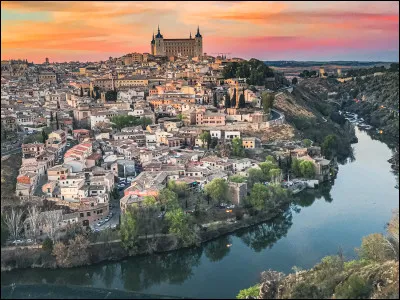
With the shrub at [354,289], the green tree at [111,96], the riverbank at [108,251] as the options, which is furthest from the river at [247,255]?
the green tree at [111,96]

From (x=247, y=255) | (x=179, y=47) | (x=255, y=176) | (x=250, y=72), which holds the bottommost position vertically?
(x=247, y=255)

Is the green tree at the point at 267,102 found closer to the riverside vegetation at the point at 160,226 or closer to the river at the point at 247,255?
the river at the point at 247,255

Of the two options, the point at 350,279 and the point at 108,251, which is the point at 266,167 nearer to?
the point at 108,251

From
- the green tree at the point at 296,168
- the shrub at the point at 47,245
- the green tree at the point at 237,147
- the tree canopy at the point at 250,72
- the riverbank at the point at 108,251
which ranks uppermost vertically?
the tree canopy at the point at 250,72

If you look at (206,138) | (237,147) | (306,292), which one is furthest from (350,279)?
(206,138)

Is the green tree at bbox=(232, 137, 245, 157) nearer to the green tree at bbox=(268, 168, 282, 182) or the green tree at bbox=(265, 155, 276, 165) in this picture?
the green tree at bbox=(265, 155, 276, 165)

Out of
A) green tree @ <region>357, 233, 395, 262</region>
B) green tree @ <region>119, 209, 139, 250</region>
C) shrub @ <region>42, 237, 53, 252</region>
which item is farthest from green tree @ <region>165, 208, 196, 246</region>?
green tree @ <region>357, 233, 395, 262</region>
